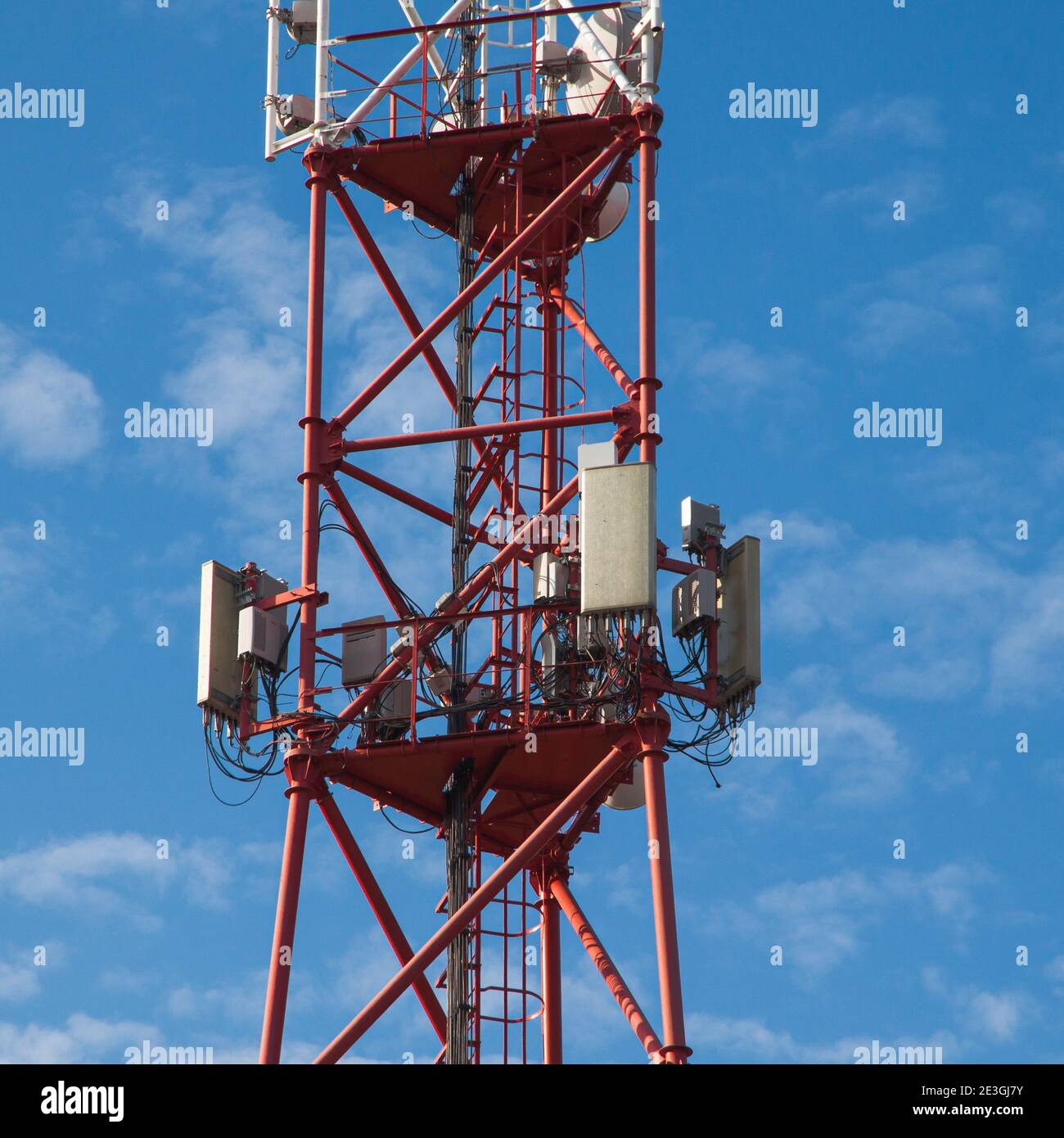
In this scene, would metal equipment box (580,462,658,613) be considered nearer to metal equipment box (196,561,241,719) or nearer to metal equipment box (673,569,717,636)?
metal equipment box (673,569,717,636)

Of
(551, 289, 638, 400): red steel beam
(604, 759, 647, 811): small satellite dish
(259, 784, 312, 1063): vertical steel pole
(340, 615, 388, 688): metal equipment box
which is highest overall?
(551, 289, 638, 400): red steel beam

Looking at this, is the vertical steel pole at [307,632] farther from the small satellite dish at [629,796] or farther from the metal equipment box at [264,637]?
the small satellite dish at [629,796]

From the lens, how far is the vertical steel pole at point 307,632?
1794 inches

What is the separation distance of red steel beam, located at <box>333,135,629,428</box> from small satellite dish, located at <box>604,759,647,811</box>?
731 centimetres

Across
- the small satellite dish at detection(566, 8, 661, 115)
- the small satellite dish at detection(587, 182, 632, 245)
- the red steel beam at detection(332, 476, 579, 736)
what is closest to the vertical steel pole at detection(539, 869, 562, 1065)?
the red steel beam at detection(332, 476, 579, 736)

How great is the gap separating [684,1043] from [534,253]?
1486cm

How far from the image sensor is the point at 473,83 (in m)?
52.8

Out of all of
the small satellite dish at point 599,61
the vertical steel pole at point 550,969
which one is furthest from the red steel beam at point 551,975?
the small satellite dish at point 599,61

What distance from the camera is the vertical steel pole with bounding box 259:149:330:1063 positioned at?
45.6 m

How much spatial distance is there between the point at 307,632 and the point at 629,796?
19.8 ft

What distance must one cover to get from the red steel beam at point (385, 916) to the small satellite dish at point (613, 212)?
37.1 ft

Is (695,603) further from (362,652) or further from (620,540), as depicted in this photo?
(362,652)
